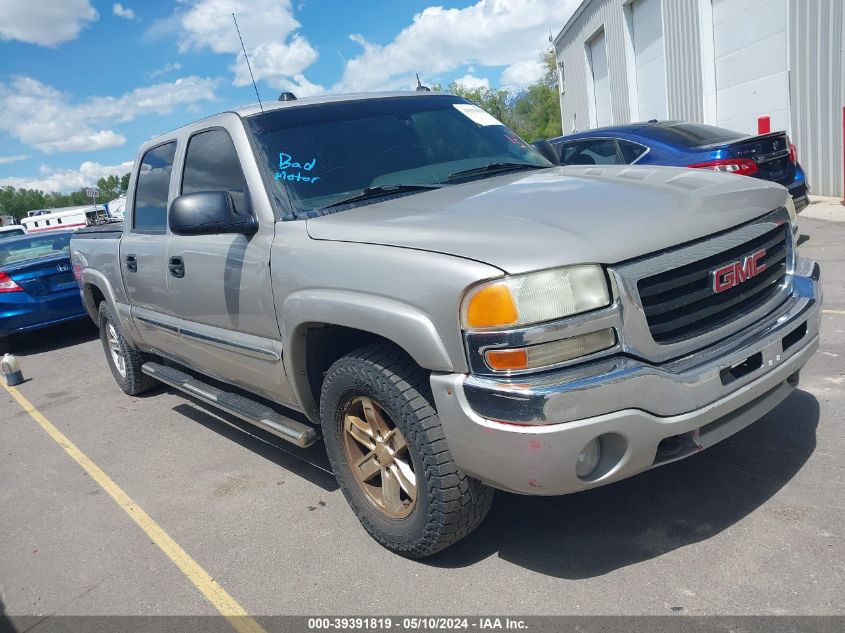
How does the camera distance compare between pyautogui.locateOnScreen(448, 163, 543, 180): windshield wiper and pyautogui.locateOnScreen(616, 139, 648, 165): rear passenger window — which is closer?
pyautogui.locateOnScreen(448, 163, 543, 180): windshield wiper

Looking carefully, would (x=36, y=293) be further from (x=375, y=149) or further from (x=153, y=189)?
(x=375, y=149)

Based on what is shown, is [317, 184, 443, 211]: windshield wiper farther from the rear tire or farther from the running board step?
the rear tire

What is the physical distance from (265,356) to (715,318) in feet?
6.69

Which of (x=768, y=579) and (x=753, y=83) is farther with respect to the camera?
(x=753, y=83)

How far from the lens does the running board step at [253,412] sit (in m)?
3.39

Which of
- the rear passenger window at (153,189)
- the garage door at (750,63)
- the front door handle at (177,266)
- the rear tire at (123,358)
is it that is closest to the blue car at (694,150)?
the rear passenger window at (153,189)

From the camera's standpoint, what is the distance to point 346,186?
3.43 meters

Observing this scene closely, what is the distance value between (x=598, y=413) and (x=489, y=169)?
179 centimetres

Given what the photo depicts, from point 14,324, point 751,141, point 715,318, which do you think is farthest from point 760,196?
point 14,324

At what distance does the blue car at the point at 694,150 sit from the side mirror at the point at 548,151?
83.8 inches

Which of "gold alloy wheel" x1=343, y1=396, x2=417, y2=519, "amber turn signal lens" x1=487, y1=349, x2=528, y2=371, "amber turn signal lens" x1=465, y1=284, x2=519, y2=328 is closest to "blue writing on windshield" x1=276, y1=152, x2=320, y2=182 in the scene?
"gold alloy wheel" x1=343, y1=396, x2=417, y2=519

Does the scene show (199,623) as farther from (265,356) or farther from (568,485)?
(568,485)

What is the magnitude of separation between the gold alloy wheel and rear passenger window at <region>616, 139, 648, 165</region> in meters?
5.28

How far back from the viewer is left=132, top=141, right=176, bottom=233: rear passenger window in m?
4.51
